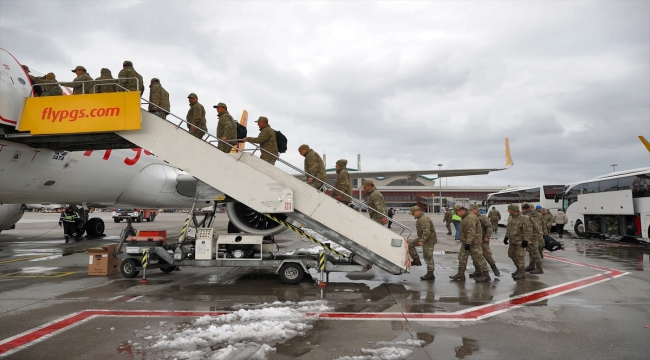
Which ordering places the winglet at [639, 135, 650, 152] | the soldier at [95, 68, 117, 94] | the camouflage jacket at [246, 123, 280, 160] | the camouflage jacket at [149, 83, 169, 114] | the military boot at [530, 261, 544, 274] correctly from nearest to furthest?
the soldier at [95, 68, 117, 94] → the camouflage jacket at [246, 123, 280, 160] → the camouflage jacket at [149, 83, 169, 114] → the military boot at [530, 261, 544, 274] → the winglet at [639, 135, 650, 152]

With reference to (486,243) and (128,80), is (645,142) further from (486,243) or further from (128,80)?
(128,80)

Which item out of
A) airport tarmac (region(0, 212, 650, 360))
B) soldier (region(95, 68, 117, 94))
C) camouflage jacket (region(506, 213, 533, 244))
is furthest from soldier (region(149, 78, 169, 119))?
camouflage jacket (region(506, 213, 533, 244))

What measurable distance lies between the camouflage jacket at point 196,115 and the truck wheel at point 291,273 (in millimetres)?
3746

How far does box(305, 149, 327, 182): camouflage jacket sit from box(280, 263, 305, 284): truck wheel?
2.01 meters

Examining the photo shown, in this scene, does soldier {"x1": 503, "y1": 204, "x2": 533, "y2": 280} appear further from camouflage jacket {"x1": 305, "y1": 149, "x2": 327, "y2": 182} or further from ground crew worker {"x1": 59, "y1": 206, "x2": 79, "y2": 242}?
ground crew worker {"x1": 59, "y1": 206, "x2": 79, "y2": 242}

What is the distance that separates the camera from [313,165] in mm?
9047

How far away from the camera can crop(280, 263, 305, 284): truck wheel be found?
835cm

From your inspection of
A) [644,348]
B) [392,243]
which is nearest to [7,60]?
[392,243]

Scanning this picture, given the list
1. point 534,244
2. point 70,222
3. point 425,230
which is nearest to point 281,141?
point 425,230

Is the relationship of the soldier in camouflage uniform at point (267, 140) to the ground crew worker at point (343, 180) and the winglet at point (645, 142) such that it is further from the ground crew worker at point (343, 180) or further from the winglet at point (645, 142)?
the winglet at point (645, 142)

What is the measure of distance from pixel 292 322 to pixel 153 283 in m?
4.42

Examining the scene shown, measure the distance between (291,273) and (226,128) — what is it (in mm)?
3439

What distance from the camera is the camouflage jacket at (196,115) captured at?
30.0 feet

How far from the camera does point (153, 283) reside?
28.1ft
